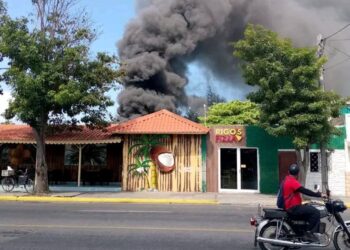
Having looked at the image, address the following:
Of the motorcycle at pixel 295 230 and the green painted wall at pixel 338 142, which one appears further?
the green painted wall at pixel 338 142

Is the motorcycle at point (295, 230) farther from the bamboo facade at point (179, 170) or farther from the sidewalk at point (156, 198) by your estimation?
the bamboo facade at point (179, 170)

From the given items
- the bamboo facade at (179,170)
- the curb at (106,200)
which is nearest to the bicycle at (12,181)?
the curb at (106,200)

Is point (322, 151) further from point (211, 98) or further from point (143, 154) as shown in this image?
point (211, 98)

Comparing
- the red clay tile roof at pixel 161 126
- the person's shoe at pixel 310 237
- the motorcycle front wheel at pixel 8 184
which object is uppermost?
the red clay tile roof at pixel 161 126

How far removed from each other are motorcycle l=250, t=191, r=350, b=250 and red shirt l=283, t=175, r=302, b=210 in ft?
0.57

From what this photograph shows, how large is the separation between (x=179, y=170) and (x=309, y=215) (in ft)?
49.6

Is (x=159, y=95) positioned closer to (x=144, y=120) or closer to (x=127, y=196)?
(x=144, y=120)

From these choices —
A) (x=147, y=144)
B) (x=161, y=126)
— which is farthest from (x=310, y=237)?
(x=147, y=144)

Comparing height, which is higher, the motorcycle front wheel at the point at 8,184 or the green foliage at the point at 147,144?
the green foliage at the point at 147,144

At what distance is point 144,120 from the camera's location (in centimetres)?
2369

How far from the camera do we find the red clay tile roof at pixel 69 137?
2233 centimetres

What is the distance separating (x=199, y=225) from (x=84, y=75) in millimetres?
11213

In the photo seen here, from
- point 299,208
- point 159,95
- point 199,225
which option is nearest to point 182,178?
point 199,225

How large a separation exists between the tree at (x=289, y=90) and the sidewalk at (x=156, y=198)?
8.82 ft
